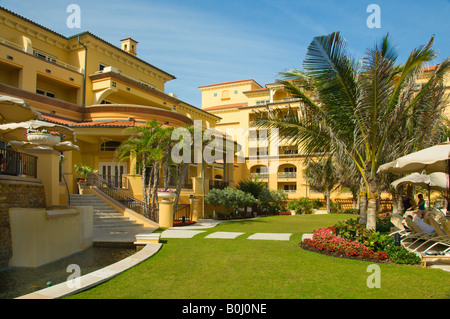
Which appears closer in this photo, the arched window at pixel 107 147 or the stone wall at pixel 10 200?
the stone wall at pixel 10 200

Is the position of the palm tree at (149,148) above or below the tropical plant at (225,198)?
above

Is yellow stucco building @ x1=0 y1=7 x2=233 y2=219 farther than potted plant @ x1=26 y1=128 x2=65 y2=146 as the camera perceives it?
Yes

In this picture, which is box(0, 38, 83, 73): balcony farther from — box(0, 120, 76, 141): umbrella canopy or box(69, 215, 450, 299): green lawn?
box(69, 215, 450, 299): green lawn

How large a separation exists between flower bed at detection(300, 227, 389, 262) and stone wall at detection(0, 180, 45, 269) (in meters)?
8.15

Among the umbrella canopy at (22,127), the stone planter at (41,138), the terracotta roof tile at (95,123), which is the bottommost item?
the stone planter at (41,138)

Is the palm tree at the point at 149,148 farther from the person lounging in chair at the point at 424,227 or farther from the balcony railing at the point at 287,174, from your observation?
the balcony railing at the point at 287,174

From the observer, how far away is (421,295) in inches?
231

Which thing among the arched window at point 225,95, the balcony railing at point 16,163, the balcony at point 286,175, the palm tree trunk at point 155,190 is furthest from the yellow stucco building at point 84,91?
the arched window at point 225,95

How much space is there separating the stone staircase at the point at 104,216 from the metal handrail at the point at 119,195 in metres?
0.95

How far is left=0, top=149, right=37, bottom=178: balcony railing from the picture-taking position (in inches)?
398

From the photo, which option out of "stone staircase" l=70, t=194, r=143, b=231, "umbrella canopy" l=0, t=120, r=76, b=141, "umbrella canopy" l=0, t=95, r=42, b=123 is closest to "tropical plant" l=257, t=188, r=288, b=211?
"stone staircase" l=70, t=194, r=143, b=231

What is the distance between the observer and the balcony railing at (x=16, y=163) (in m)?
10.1

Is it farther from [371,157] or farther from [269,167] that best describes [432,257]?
[269,167]

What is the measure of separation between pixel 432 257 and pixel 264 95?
44382 mm
